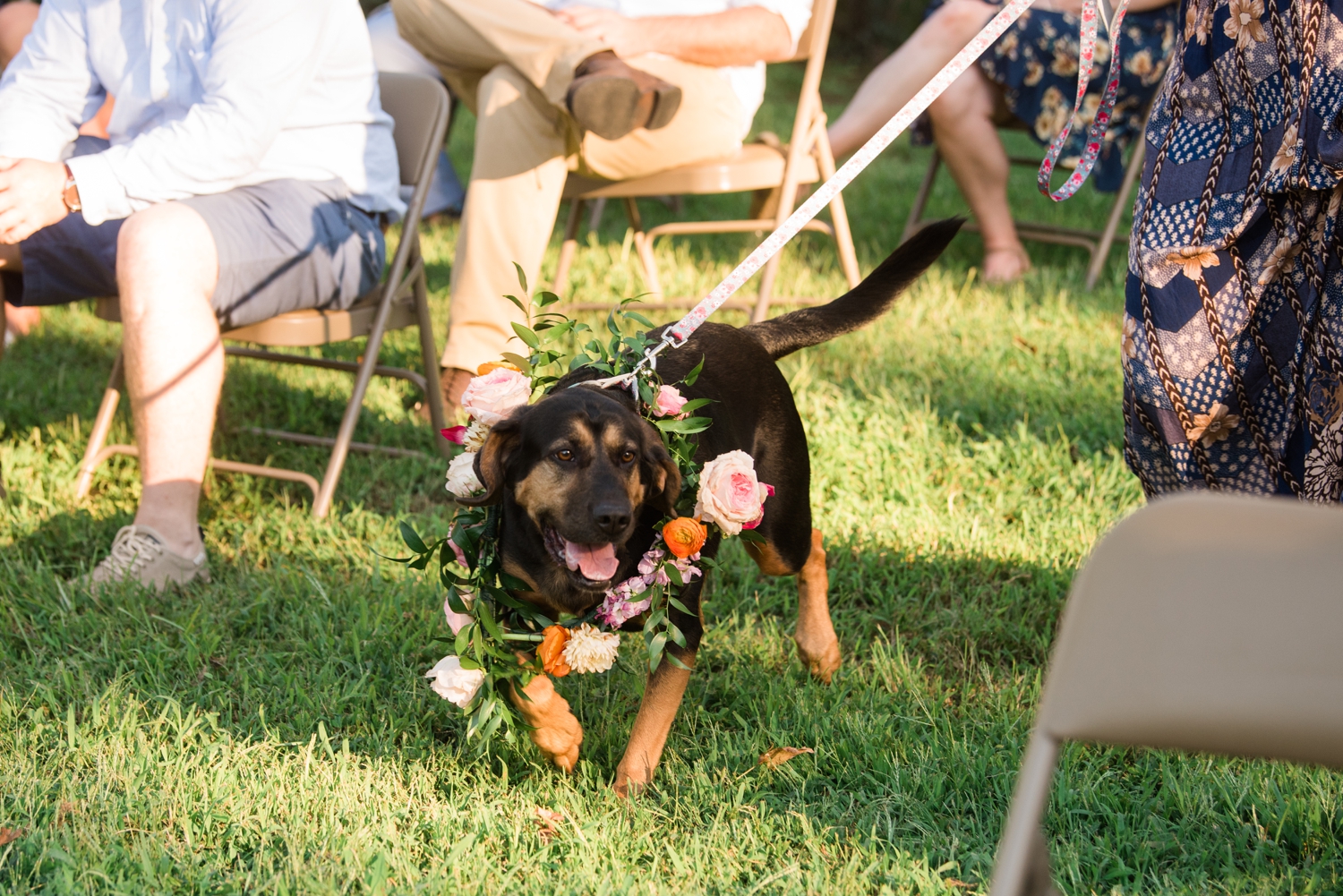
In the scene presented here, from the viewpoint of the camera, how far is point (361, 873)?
1975mm

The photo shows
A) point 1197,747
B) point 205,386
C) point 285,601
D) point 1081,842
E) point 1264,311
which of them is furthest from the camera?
point 205,386

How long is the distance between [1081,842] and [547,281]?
12.8 feet

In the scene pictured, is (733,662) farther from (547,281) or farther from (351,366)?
(547,281)

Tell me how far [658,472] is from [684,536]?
16cm

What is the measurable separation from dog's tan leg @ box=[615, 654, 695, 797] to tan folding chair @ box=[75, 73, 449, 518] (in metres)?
1.54

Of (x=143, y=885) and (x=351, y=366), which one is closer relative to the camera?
(x=143, y=885)

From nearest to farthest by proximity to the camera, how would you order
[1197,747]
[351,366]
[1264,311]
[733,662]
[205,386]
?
[1197,747]
[1264,311]
[733,662]
[205,386]
[351,366]

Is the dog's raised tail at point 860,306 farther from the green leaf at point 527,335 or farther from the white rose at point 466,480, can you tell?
the white rose at point 466,480

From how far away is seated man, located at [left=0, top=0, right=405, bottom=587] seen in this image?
10.2 ft

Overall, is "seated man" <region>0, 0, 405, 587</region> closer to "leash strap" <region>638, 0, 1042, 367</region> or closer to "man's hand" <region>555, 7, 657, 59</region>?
"man's hand" <region>555, 7, 657, 59</region>

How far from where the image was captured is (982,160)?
5676 mm

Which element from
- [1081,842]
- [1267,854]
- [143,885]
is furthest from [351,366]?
[1267,854]

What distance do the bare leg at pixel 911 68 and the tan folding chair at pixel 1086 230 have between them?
0.35 m

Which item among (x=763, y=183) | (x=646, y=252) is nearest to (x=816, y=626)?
(x=763, y=183)
